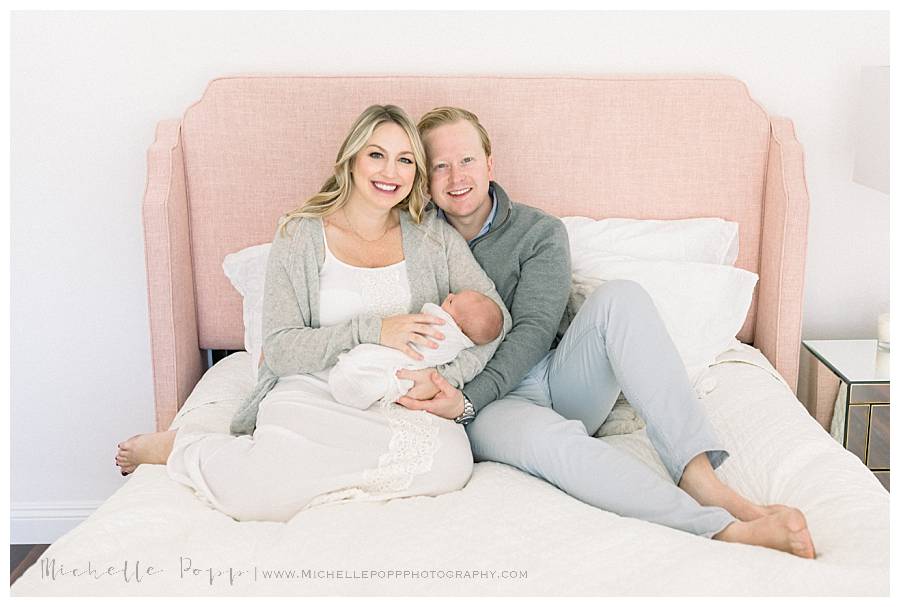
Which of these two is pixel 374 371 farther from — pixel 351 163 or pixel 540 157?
pixel 540 157

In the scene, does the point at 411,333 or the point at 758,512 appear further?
the point at 411,333

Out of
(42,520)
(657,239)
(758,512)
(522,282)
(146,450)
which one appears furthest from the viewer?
(42,520)

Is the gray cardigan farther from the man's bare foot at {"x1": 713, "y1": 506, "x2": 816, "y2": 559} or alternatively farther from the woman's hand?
the man's bare foot at {"x1": 713, "y1": 506, "x2": 816, "y2": 559}

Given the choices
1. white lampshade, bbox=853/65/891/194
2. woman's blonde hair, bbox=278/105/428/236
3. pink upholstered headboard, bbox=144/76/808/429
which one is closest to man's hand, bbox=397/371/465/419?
woman's blonde hair, bbox=278/105/428/236

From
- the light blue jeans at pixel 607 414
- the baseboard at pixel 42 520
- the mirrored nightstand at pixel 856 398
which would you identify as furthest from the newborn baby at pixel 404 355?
the baseboard at pixel 42 520

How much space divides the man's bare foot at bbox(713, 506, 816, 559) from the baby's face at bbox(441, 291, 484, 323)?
691mm

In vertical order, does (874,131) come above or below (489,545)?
above

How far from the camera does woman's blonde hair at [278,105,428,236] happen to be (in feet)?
6.72

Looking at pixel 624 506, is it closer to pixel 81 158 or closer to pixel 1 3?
pixel 81 158

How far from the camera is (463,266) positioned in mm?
2121

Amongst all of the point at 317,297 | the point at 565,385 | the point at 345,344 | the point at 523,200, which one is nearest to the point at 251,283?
the point at 317,297

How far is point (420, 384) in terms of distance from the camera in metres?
1.94

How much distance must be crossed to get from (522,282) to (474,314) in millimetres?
191
